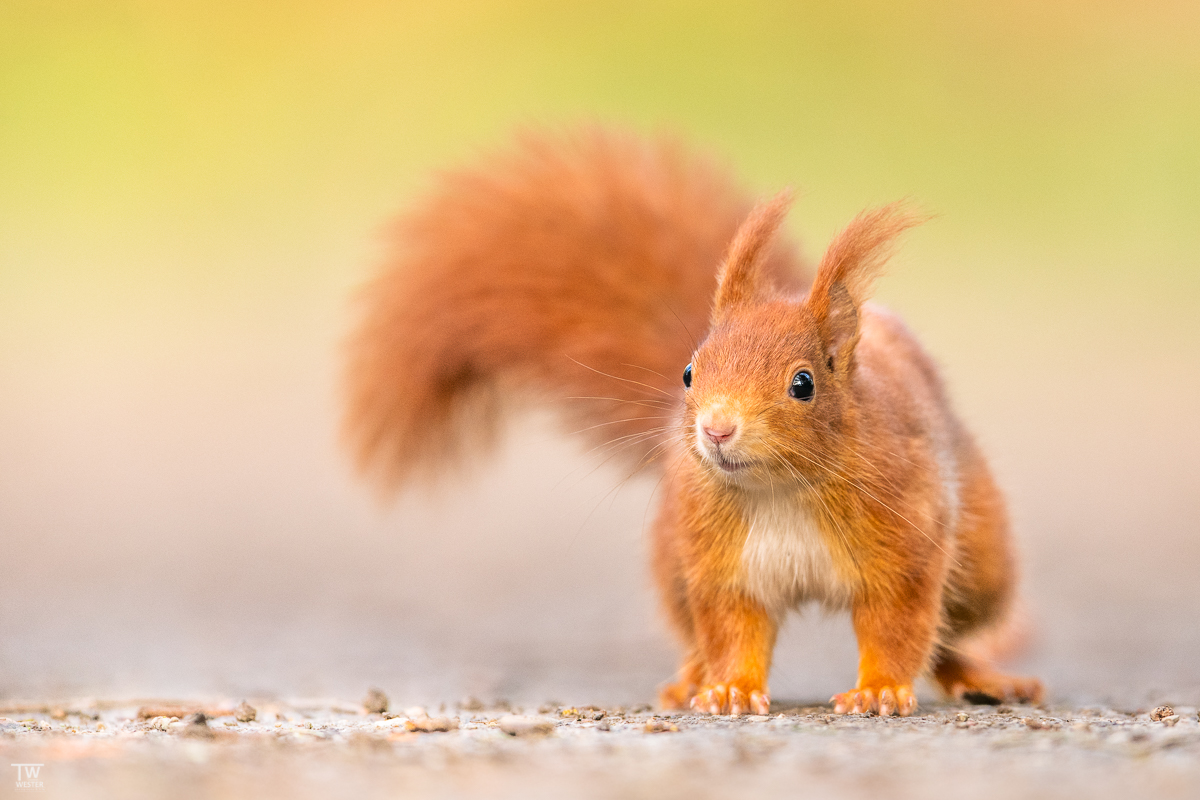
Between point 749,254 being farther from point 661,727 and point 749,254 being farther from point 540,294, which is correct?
point 661,727

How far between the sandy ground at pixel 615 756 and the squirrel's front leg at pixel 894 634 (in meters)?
0.17

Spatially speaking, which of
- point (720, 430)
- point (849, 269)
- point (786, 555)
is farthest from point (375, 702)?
point (849, 269)

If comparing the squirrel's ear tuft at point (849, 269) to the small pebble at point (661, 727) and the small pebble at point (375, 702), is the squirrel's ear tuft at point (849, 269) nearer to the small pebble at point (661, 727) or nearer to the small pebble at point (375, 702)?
the small pebble at point (661, 727)

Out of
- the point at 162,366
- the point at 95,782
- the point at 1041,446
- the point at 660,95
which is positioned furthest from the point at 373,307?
the point at 660,95

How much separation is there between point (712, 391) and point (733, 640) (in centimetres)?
60

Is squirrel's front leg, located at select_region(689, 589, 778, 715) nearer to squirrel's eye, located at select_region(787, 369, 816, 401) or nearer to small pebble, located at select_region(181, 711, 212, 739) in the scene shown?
squirrel's eye, located at select_region(787, 369, 816, 401)

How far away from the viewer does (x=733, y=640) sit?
130 inches

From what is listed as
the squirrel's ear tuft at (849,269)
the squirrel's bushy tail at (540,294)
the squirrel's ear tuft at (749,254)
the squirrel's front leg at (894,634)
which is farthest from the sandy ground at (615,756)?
the squirrel's bushy tail at (540,294)

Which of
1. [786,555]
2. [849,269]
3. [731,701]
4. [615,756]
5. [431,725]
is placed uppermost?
[849,269]

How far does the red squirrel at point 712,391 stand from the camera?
125 inches

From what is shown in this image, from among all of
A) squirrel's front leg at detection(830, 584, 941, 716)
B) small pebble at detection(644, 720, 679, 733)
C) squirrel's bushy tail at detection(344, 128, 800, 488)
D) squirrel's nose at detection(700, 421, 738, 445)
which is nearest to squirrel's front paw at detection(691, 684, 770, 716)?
squirrel's front leg at detection(830, 584, 941, 716)

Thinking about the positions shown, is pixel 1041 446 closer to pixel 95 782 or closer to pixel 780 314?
pixel 780 314

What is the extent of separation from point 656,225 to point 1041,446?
5588 mm

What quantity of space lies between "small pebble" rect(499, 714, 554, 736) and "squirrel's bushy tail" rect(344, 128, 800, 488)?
43.4 inches
